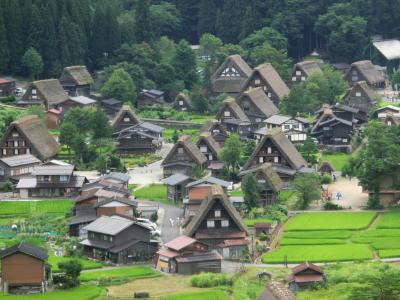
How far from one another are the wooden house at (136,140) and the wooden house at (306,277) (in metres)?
26.3

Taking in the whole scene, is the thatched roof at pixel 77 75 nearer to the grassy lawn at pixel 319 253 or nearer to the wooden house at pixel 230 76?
the wooden house at pixel 230 76

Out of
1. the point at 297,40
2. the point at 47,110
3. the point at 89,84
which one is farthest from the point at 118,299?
the point at 297,40

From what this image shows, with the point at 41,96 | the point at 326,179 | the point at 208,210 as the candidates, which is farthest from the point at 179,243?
the point at 41,96

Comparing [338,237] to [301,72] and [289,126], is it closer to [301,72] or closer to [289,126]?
[289,126]

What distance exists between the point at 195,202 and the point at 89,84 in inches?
1140

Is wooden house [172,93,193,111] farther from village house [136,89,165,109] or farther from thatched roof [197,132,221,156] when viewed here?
thatched roof [197,132,221,156]

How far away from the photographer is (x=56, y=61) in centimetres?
8875

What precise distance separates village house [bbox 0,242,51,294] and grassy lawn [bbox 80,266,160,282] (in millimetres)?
1845

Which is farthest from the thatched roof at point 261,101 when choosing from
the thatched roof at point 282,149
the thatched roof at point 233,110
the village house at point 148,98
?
the thatched roof at point 282,149

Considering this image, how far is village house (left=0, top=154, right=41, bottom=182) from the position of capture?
67.3 m

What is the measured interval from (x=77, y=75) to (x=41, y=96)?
5.29m

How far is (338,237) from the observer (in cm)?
5678

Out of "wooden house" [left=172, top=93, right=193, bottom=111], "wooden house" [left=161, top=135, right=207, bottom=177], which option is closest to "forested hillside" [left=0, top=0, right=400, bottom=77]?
"wooden house" [left=172, top=93, right=193, bottom=111]

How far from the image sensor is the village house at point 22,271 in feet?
162
